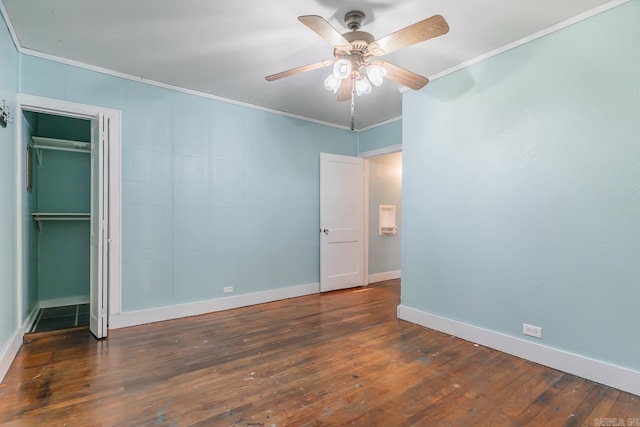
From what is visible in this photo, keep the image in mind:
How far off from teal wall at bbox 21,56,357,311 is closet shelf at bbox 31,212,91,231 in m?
1.17

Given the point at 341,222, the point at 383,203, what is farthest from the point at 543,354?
the point at 383,203

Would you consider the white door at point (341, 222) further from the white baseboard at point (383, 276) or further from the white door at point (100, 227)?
the white door at point (100, 227)

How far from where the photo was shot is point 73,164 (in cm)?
423

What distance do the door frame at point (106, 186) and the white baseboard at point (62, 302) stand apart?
84 cm

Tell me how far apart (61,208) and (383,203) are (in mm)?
4985

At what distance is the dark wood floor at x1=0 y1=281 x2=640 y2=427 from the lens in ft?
6.16

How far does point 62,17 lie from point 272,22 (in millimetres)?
1649

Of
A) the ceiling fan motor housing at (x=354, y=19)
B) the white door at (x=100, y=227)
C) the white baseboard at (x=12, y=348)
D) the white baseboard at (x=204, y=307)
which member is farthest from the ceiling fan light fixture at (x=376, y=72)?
the white baseboard at (x=12, y=348)

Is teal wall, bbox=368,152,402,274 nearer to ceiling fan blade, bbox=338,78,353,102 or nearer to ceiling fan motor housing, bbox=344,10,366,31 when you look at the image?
ceiling fan blade, bbox=338,78,353,102

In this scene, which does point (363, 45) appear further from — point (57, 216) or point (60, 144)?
point (57, 216)

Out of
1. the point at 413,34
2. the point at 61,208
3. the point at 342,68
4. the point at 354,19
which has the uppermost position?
the point at 354,19

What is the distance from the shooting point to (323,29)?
76.6 inches

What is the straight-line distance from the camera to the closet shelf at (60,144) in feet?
12.4

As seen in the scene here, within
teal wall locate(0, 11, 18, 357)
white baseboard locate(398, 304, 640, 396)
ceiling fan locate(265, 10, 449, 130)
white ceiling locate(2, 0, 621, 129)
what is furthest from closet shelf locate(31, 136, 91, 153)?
white baseboard locate(398, 304, 640, 396)
